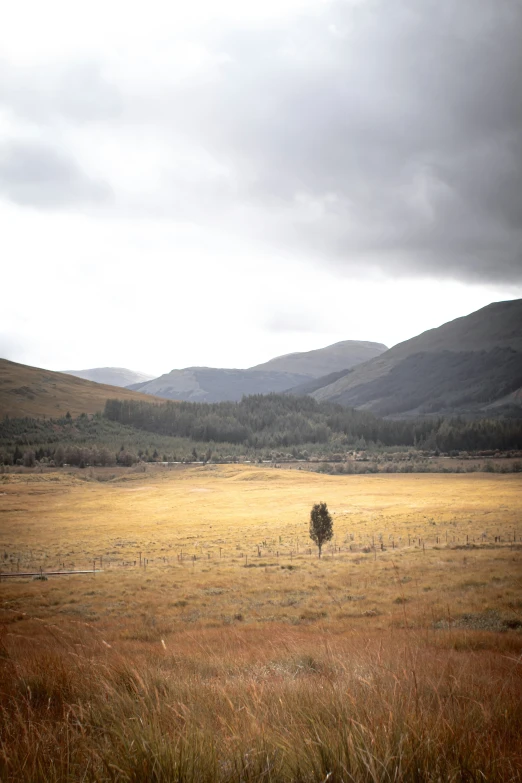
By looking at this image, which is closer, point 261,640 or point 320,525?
point 261,640

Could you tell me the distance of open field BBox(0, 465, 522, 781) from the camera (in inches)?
101

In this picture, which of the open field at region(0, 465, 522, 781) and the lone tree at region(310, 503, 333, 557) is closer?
the open field at region(0, 465, 522, 781)

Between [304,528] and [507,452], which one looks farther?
[507,452]

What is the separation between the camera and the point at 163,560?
39.9 m

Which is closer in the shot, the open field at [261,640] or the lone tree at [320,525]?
the open field at [261,640]

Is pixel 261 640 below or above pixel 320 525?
above

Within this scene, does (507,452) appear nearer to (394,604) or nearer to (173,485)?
(173,485)

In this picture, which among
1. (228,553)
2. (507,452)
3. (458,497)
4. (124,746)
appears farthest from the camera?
(507,452)

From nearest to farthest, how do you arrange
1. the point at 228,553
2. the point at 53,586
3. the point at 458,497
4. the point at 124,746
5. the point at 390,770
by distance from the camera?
1. the point at 390,770
2. the point at 124,746
3. the point at 53,586
4. the point at 228,553
5. the point at 458,497

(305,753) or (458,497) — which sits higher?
(305,753)

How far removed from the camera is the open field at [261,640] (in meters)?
2.57

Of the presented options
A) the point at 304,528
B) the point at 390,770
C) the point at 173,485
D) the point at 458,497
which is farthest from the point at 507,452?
the point at 390,770

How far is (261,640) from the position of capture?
1129cm

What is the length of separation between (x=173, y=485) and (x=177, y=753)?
119116 mm
